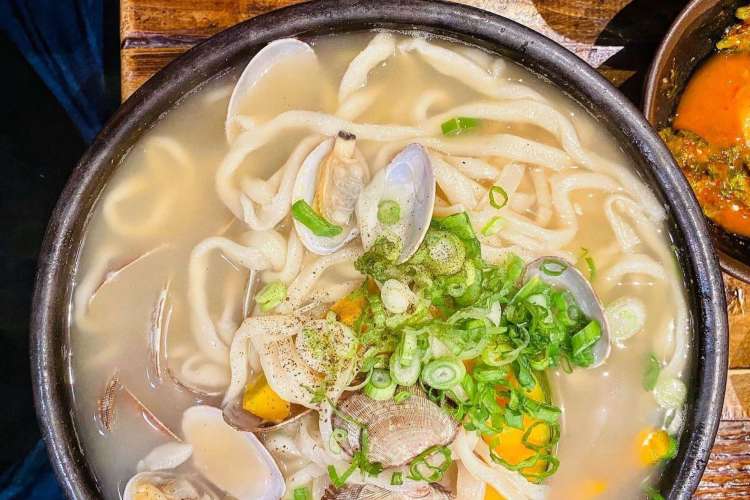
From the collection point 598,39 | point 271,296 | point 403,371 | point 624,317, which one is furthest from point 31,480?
point 598,39

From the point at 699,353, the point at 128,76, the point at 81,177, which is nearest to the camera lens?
the point at 81,177

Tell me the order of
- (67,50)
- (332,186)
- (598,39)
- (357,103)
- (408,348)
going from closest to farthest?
(408,348), (332,186), (357,103), (598,39), (67,50)

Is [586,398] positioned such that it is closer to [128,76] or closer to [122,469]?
[122,469]

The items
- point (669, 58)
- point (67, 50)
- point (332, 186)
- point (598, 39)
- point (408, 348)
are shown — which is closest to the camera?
point (408, 348)

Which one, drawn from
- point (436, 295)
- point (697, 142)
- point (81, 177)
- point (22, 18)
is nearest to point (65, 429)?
point (81, 177)

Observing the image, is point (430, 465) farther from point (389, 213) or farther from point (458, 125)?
point (458, 125)

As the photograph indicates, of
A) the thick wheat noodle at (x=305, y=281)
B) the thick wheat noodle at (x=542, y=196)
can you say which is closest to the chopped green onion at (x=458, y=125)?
the thick wheat noodle at (x=542, y=196)
